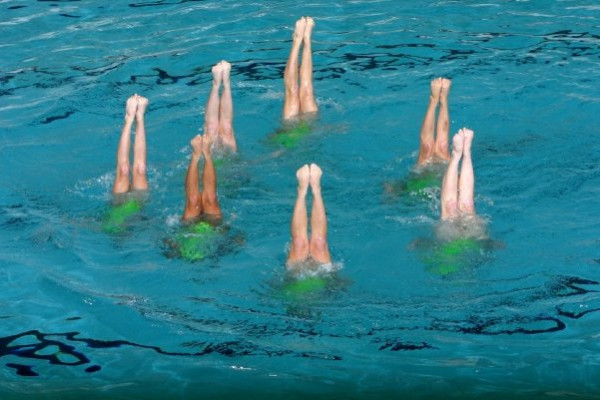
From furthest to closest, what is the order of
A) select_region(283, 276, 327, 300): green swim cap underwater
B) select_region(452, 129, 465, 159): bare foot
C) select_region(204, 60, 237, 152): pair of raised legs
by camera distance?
1. select_region(204, 60, 237, 152): pair of raised legs
2. select_region(452, 129, 465, 159): bare foot
3. select_region(283, 276, 327, 300): green swim cap underwater

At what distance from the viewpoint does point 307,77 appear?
11711mm

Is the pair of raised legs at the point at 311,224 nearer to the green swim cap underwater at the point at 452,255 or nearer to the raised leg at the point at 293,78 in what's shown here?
the green swim cap underwater at the point at 452,255

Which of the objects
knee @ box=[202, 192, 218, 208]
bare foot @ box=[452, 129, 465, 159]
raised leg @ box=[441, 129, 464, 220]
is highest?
bare foot @ box=[452, 129, 465, 159]

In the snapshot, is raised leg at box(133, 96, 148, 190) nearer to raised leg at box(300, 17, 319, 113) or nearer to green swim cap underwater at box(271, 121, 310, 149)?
green swim cap underwater at box(271, 121, 310, 149)

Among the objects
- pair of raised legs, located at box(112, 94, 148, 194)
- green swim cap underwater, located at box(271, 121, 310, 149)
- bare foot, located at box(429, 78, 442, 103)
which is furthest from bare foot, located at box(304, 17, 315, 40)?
pair of raised legs, located at box(112, 94, 148, 194)

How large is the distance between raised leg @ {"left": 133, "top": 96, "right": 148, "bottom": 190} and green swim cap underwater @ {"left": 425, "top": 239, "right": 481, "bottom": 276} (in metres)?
3.11

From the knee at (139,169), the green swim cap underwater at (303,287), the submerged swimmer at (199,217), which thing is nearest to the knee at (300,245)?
the green swim cap underwater at (303,287)

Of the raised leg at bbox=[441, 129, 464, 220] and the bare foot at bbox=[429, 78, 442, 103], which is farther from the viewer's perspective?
the bare foot at bbox=[429, 78, 442, 103]

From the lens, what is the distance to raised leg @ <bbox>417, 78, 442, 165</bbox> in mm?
10227

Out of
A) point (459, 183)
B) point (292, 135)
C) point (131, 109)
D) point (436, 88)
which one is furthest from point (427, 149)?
point (131, 109)

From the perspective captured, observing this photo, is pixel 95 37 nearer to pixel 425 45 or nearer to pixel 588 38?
pixel 425 45

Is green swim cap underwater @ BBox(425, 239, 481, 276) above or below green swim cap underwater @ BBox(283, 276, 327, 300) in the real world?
above

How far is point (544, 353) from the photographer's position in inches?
318

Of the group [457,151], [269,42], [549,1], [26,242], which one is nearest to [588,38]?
[549,1]
